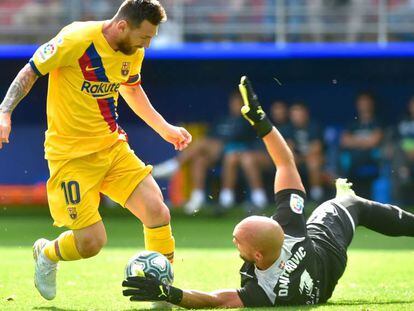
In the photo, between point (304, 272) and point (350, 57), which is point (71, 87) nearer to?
point (304, 272)

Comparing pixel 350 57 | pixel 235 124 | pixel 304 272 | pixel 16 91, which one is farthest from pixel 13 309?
pixel 350 57

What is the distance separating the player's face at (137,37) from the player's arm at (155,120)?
0.48 meters

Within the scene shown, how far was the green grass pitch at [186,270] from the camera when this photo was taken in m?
6.76

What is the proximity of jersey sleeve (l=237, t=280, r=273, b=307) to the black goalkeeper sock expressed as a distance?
1.15 metres

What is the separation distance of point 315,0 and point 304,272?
10712 mm

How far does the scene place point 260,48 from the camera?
1541cm

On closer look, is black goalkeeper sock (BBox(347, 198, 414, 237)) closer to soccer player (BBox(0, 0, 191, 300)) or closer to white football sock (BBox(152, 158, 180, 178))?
soccer player (BBox(0, 0, 191, 300))

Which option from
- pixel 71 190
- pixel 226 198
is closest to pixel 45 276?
pixel 71 190

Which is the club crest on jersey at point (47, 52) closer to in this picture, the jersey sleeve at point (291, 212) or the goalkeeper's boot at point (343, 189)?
the jersey sleeve at point (291, 212)

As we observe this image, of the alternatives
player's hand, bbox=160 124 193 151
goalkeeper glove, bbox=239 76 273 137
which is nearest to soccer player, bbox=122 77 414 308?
goalkeeper glove, bbox=239 76 273 137

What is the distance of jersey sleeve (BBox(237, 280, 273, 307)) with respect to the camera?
243 inches

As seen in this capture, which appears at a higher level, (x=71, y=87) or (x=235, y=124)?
(x=71, y=87)

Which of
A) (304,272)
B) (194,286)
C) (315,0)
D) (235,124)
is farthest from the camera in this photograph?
(315,0)

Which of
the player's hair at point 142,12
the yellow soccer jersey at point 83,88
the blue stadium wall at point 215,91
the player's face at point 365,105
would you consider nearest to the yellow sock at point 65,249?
the yellow soccer jersey at point 83,88
